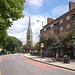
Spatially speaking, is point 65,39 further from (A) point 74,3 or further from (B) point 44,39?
(A) point 74,3

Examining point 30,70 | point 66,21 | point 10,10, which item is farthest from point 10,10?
point 66,21

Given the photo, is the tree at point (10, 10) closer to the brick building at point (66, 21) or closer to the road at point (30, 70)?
→ the road at point (30, 70)

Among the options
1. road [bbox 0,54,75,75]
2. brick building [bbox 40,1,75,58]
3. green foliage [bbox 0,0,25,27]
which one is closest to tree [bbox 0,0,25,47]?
green foliage [bbox 0,0,25,27]

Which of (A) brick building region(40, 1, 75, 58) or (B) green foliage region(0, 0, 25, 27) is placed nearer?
(B) green foliage region(0, 0, 25, 27)

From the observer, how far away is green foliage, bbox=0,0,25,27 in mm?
9445

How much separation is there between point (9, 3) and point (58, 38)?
18807mm

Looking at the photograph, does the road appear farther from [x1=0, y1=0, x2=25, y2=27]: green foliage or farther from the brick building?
the brick building

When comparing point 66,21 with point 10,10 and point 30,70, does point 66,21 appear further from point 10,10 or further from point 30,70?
point 10,10

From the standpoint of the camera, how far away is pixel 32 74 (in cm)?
893

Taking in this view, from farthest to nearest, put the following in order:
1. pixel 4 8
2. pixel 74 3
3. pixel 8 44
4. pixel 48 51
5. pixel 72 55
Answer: pixel 8 44, pixel 48 51, pixel 74 3, pixel 72 55, pixel 4 8

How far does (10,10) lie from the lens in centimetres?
980

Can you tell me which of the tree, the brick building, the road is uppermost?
the brick building

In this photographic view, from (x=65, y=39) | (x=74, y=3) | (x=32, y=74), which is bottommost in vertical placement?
(x=32, y=74)

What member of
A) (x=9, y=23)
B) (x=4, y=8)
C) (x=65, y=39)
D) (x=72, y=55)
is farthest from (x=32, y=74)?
(x=72, y=55)
